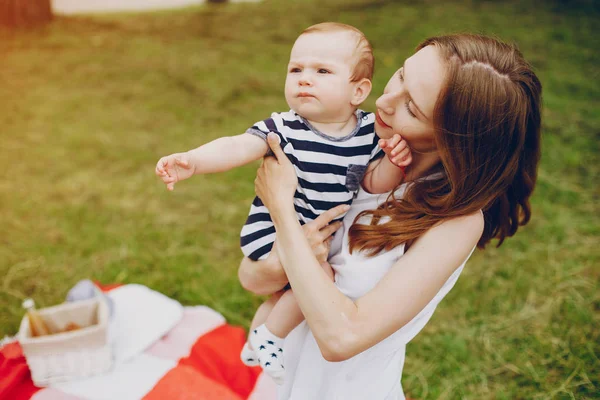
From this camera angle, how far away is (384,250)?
169 centimetres

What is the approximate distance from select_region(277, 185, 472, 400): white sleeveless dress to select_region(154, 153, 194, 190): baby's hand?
60cm

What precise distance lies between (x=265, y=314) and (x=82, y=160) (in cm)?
367

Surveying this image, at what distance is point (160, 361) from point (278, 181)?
153 centimetres

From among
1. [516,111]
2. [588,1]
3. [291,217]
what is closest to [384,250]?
[291,217]

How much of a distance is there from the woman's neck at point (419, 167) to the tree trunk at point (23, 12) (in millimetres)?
8818

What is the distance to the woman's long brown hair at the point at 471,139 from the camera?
1529 millimetres

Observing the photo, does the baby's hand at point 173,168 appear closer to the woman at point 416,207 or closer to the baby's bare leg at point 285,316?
the woman at point 416,207

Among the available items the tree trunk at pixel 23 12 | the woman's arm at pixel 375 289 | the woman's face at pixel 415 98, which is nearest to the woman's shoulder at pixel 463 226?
the woman's arm at pixel 375 289

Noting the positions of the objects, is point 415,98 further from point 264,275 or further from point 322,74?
point 264,275

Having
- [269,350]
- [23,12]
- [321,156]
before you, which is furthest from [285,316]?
[23,12]

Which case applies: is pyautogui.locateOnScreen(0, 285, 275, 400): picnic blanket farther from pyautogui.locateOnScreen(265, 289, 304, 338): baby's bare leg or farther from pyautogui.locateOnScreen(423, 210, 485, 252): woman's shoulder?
pyautogui.locateOnScreen(423, 210, 485, 252): woman's shoulder

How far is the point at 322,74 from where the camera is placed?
1.71 metres

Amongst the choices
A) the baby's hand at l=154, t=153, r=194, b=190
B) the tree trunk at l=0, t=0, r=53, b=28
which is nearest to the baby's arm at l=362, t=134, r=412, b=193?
the baby's hand at l=154, t=153, r=194, b=190

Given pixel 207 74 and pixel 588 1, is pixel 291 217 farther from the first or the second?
pixel 588 1
